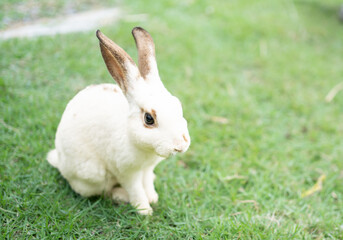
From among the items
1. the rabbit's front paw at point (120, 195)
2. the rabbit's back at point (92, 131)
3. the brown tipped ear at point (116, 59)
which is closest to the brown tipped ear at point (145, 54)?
the brown tipped ear at point (116, 59)

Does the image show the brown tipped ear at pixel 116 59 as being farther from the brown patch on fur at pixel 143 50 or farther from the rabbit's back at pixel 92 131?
the rabbit's back at pixel 92 131

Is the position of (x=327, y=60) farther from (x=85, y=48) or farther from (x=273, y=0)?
(x=85, y=48)

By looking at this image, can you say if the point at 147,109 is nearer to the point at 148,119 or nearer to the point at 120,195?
the point at 148,119

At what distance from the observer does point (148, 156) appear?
197cm

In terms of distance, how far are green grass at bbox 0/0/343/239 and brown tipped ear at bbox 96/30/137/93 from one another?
3.18 ft

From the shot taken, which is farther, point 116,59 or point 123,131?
point 123,131

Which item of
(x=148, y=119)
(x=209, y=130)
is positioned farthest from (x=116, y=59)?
(x=209, y=130)

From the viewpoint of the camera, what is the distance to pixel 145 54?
1.95 metres

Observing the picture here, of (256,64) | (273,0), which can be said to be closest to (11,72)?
(256,64)

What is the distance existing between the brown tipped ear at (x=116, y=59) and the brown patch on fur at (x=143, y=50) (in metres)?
0.13

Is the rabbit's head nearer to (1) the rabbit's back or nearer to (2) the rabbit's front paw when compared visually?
(1) the rabbit's back

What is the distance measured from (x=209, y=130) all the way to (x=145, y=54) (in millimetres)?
1593

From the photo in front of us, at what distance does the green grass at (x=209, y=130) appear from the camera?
7.25 feet

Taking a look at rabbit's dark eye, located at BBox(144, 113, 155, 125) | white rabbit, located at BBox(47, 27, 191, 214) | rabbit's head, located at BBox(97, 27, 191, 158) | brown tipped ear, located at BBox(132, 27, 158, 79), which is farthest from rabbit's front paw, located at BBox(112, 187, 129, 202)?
brown tipped ear, located at BBox(132, 27, 158, 79)
